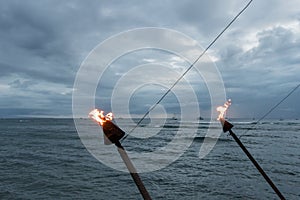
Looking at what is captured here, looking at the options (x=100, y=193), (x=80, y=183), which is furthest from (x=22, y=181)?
(x=100, y=193)

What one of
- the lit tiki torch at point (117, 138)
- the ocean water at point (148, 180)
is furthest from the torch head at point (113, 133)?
the ocean water at point (148, 180)

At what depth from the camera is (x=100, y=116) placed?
6.18 m

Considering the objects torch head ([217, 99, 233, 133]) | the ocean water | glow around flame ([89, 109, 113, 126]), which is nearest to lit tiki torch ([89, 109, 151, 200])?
glow around flame ([89, 109, 113, 126])

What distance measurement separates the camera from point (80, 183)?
23453mm

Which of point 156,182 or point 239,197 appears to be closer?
point 239,197

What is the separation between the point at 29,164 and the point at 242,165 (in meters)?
26.9

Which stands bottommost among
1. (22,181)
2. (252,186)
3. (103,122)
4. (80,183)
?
(22,181)

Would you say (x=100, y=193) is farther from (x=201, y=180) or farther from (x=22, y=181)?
(x=201, y=180)

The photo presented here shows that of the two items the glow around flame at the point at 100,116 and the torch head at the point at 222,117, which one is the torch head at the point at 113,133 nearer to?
the glow around flame at the point at 100,116

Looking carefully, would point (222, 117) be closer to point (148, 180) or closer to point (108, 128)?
point (108, 128)

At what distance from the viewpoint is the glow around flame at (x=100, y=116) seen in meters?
6.09

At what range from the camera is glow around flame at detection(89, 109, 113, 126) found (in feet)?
20.0

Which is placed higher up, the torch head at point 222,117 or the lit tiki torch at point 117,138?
the torch head at point 222,117

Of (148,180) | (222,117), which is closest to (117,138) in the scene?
(222,117)
